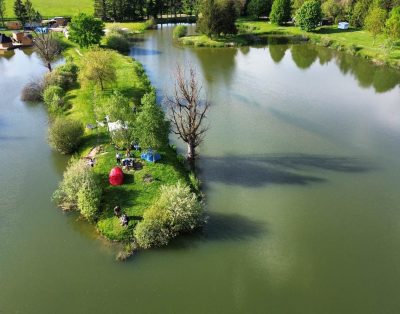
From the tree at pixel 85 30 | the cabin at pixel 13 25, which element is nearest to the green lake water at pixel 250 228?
the tree at pixel 85 30

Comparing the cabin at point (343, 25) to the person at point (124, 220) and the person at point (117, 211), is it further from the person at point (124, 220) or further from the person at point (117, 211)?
the person at point (124, 220)

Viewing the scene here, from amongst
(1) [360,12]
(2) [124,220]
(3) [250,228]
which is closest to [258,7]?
(1) [360,12]

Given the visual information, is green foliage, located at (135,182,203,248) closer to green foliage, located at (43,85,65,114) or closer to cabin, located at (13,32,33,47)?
green foliage, located at (43,85,65,114)

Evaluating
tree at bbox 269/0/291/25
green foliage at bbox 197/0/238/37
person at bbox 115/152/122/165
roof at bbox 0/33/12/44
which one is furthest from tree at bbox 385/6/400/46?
roof at bbox 0/33/12/44

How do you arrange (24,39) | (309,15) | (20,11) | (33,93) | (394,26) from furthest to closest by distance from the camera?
(20,11)
(309,15)
(24,39)
(394,26)
(33,93)

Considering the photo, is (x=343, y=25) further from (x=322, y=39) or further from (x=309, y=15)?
(x=322, y=39)

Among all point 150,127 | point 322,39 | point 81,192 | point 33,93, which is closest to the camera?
point 81,192

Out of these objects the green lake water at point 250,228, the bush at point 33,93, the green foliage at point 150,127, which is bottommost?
the green lake water at point 250,228
